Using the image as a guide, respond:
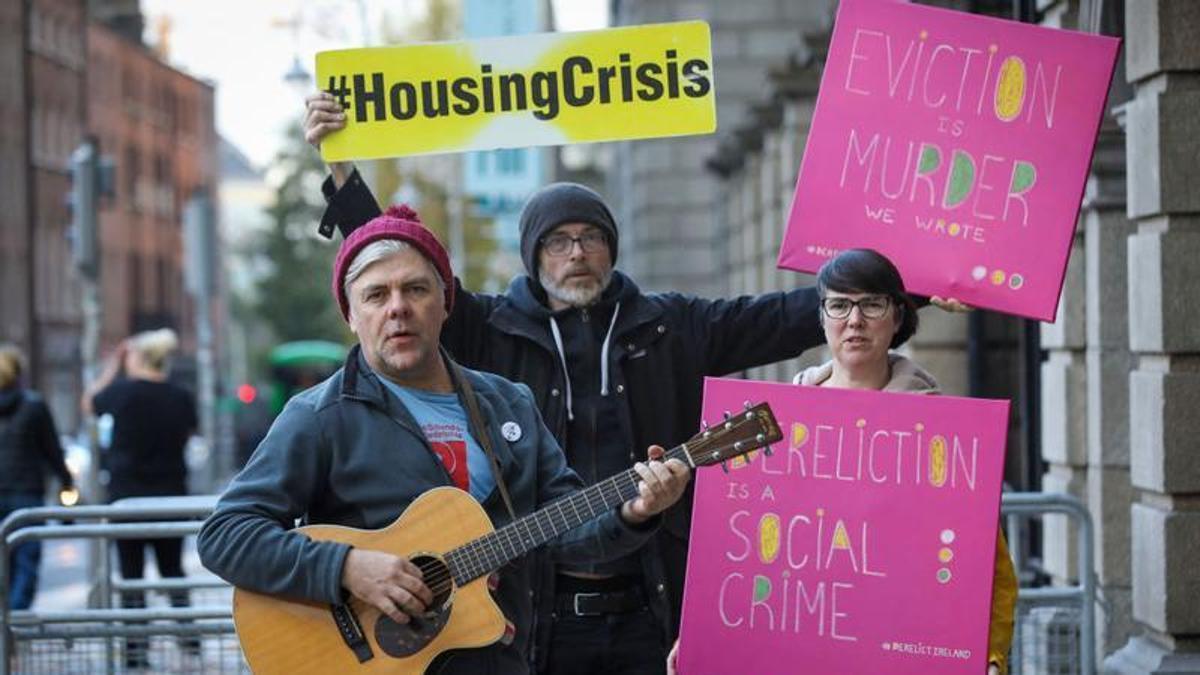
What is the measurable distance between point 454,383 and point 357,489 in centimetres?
35

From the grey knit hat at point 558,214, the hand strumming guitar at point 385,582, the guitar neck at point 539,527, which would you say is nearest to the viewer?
the hand strumming guitar at point 385,582

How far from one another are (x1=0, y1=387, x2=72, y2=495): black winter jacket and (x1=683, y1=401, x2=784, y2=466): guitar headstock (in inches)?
374

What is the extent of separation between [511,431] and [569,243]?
1.14 metres

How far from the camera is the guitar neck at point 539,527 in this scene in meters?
4.61

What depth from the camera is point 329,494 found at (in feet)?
15.4

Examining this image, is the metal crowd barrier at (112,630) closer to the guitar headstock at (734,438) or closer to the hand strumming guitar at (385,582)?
the hand strumming guitar at (385,582)

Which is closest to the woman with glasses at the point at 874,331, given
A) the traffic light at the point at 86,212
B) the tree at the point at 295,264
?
the traffic light at the point at 86,212

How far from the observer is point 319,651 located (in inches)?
181

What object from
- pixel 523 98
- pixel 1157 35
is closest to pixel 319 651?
pixel 523 98

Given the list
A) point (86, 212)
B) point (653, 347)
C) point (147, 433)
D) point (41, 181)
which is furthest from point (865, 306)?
point (41, 181)

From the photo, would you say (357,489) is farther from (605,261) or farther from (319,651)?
(605,261)

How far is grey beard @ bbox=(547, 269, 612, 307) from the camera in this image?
5.89m

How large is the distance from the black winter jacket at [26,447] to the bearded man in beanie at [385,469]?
9.12 meters

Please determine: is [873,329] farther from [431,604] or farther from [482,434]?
[431,604]
